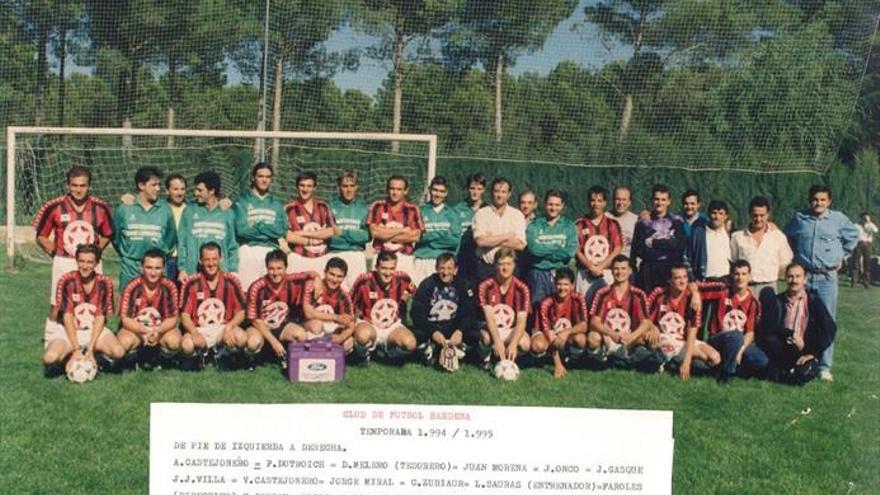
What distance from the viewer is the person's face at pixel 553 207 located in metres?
2.12

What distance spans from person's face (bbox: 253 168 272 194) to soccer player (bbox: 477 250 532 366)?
659 millimetres

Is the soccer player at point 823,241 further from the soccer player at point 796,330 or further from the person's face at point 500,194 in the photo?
the person's face at point 500,194

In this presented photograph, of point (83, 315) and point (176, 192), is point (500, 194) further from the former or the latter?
point (83, 315)

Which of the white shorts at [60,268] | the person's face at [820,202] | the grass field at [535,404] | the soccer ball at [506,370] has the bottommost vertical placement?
the grass field at [535,404]

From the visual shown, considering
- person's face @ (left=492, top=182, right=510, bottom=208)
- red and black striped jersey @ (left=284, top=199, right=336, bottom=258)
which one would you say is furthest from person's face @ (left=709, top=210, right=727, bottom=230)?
red and black striped jersey @ (left=284, top=199, right=336, bottom=258)

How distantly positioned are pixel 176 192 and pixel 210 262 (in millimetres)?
241

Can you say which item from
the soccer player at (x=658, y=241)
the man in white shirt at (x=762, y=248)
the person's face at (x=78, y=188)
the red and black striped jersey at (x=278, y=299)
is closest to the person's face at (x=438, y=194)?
the red and black striped jersey at (x=278, y=299)

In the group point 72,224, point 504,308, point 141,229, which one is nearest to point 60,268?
point 72,224

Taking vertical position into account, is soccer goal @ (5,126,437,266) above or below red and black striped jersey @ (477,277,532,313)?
above

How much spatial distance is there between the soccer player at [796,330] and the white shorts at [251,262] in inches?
52.9

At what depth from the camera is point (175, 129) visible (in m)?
2.22

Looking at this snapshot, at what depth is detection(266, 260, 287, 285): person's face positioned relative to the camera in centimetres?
199

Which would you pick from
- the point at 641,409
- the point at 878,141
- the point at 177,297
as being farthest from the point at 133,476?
the point at 878,141

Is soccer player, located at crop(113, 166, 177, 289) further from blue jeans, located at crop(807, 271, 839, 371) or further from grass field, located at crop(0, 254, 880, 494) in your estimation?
blue jeans, located at crop(807, 271, 839, 371)
